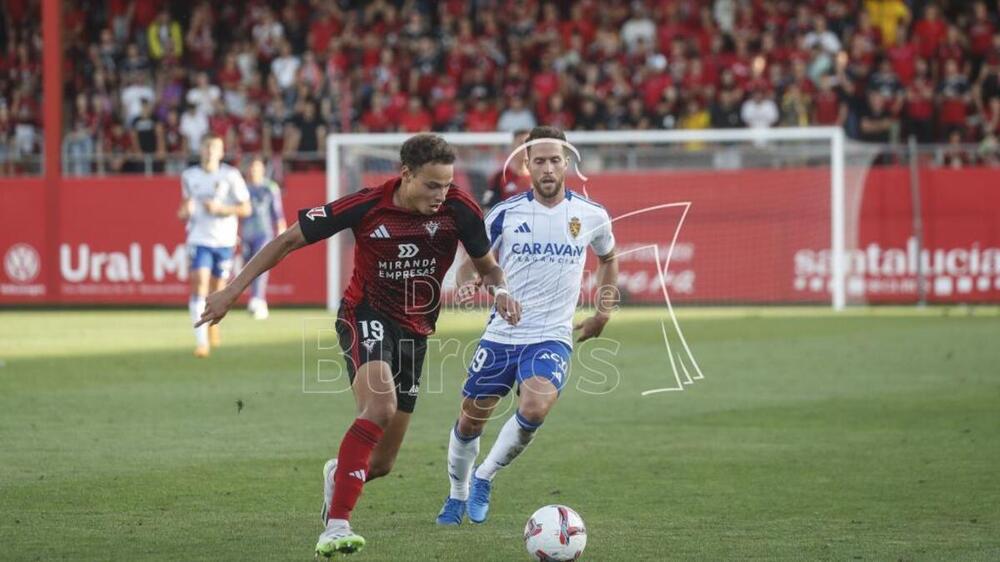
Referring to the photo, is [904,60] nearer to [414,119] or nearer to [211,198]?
[414,119]

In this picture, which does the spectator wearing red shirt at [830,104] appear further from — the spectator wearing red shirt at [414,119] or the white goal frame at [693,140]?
the spectator wearing red shirt at [414,119]

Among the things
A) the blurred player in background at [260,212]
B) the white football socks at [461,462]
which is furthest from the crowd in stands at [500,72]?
the white football socks at [461,462]

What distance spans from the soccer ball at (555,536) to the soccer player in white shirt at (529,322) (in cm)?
109

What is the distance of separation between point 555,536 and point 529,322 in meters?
1.69

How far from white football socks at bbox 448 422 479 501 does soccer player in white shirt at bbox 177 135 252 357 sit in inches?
343

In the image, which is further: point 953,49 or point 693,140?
point 953,49

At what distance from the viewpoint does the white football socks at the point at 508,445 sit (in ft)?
26.3

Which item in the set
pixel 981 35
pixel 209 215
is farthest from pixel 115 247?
pixel 981 35

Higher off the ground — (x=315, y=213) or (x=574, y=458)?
(x=315, y=213)

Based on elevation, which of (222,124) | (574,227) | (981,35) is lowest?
(574,227)

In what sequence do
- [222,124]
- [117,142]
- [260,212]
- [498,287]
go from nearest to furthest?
[498,287], [260,212], [222,124], [117,142]

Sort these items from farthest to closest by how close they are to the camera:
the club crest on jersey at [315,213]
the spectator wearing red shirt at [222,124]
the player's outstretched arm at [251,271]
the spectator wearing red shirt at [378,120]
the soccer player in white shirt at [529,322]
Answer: the spectator wearing red shirt at [222,124] < the spectator wearing red shirt at [378,120] < the soccer player in white shirt at [529,322] < the club crest on jersey at [315,213] < the player's outstretched arm at [251,271]

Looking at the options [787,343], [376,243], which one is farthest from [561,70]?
[376,243]

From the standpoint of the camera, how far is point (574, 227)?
833 centimetres
